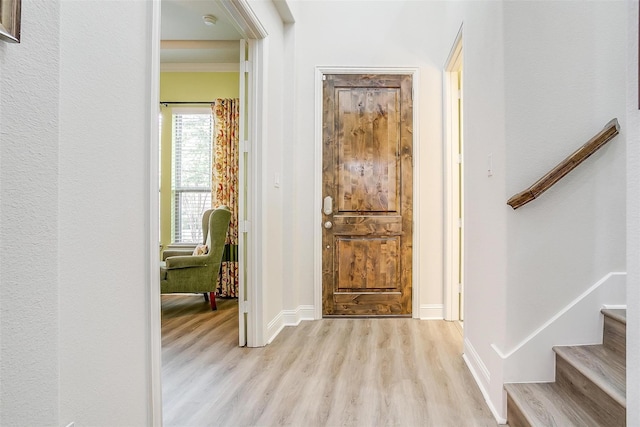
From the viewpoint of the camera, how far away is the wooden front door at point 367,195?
11.7ft

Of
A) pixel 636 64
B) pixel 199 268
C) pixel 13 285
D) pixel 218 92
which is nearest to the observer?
pixel 13 285

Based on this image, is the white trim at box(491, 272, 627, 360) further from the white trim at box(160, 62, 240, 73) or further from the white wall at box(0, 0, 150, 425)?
the white trim at box(160, 62, 240, 73)

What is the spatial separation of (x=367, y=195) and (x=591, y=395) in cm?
238

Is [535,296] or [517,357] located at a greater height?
[535,296]

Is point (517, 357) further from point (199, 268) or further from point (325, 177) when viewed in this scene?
point (199, 268)

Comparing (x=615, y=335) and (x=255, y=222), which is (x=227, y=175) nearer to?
(x=255, y=222)

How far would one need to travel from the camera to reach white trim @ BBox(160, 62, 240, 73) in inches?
185

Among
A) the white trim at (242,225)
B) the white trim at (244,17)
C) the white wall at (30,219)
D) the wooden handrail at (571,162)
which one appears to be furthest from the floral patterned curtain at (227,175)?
the white wall at (30,219)

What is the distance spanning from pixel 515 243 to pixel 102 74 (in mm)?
1803

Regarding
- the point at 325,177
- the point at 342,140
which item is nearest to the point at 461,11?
the point at 342,140

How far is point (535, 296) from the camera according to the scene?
1.73 metres

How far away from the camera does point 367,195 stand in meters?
3.58

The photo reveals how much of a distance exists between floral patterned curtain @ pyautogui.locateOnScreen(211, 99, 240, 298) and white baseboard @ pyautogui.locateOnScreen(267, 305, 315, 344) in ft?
4.21

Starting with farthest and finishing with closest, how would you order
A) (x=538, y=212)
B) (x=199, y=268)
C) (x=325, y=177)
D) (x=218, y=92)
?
1. (x=218, y=92)
2. (x=199, y=268)
3. (x=325, y=177)
4. (x=538, y=212)
